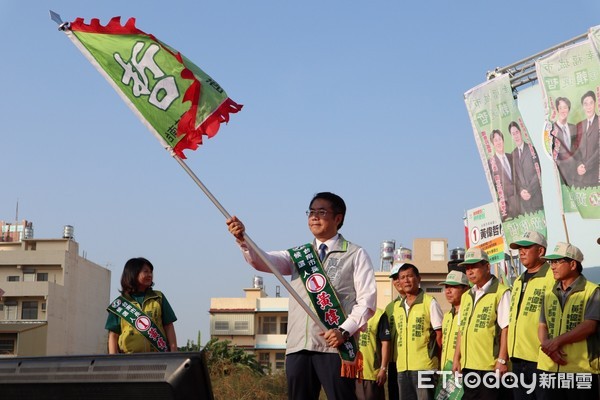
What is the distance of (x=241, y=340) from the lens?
186 ft

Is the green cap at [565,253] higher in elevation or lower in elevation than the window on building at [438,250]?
lower

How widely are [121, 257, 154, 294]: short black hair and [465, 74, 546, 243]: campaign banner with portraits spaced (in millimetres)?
8379

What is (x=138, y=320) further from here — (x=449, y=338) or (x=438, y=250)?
(x=438, y=250)

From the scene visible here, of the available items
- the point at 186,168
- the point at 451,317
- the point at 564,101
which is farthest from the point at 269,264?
the point at 564,101

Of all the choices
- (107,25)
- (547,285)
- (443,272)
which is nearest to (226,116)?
(107,25)

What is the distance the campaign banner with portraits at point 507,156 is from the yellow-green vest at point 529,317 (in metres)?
6.44

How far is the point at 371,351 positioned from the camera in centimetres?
973

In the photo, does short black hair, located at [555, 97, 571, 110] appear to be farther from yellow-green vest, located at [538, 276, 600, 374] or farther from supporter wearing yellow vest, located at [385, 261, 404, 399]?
yellow-green vest, located at [538, 276, 600, 374]

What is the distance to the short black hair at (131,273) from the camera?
6.89m

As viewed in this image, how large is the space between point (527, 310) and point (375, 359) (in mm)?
2599

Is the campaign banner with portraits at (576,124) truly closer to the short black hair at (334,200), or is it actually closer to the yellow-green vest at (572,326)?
the yellow-green vest at (572,326)

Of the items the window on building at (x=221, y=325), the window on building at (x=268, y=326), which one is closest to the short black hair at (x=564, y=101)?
the window on building at (x=268, y=326)

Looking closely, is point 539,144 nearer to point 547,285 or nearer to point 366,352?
point 366,352

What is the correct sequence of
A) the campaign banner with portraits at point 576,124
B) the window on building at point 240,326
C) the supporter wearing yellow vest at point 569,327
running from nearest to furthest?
the supporter wearing yellow vest at point 569,327, the campaign banner with portraits at point 576,124, the window on building at point 240,326
